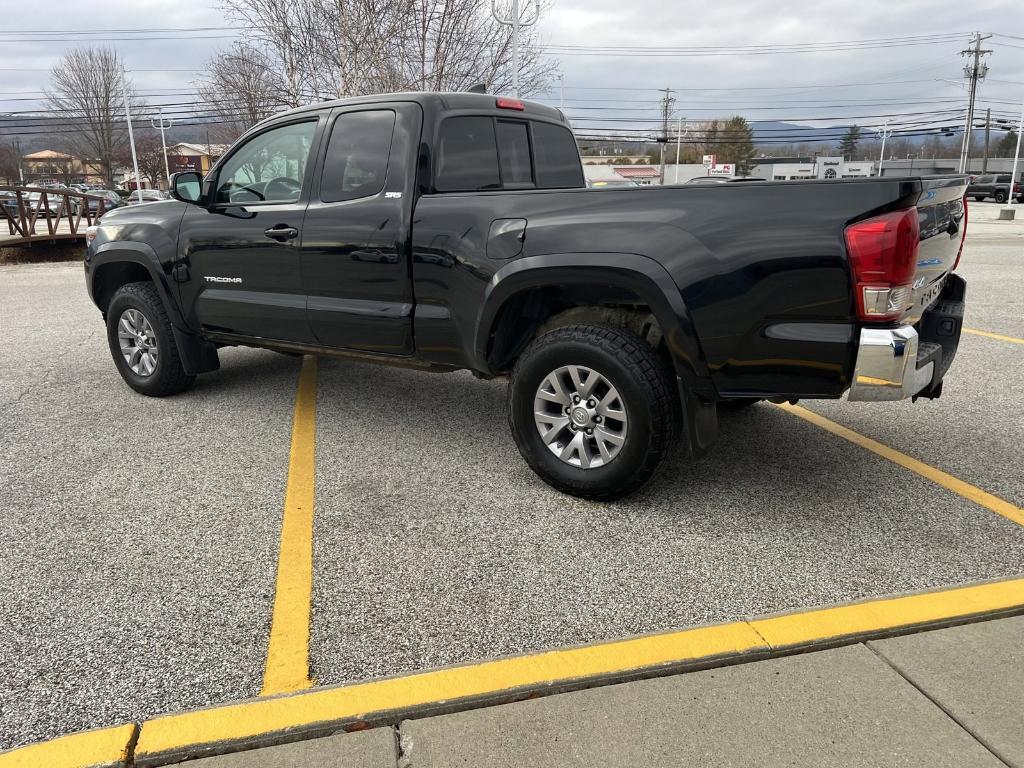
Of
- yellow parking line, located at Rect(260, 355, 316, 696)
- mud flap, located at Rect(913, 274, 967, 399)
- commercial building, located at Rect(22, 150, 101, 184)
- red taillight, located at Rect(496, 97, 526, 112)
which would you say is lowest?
yellow parking line, located at Rect(260, 355, 316, 696)

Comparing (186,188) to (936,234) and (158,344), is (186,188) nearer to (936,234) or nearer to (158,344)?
(158,344)

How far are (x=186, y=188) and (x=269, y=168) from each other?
56cm

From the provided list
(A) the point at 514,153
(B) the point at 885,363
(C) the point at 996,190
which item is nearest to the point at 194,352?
(A) the point at 514,153

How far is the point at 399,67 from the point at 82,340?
38.6ft

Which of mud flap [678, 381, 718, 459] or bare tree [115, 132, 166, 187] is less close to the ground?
bare tree [115, 132, 166, 187]

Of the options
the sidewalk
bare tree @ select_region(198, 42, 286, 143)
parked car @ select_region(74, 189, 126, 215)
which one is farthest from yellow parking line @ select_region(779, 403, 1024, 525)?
bare tree @ select_region(198, 42, 286, 143)

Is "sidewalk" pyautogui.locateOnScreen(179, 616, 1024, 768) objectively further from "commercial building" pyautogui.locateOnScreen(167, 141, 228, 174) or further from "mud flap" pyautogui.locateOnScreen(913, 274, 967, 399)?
"commercial building" pyautogui.locateOnScreen(167, 141, 228, 174)

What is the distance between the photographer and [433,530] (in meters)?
3.32

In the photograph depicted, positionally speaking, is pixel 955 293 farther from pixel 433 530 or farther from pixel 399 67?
pixel 399 67

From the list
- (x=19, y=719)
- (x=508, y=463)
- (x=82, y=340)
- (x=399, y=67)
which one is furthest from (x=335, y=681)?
(x=399, y=67)

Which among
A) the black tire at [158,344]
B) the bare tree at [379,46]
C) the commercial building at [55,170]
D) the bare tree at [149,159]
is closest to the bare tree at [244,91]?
the bare tree at [379,46]

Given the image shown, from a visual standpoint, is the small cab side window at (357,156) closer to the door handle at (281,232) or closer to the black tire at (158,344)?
the door handle at (281,232)

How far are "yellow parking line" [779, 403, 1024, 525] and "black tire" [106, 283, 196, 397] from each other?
13.4 ft

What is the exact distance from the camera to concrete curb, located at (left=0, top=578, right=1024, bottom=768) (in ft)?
6.77
